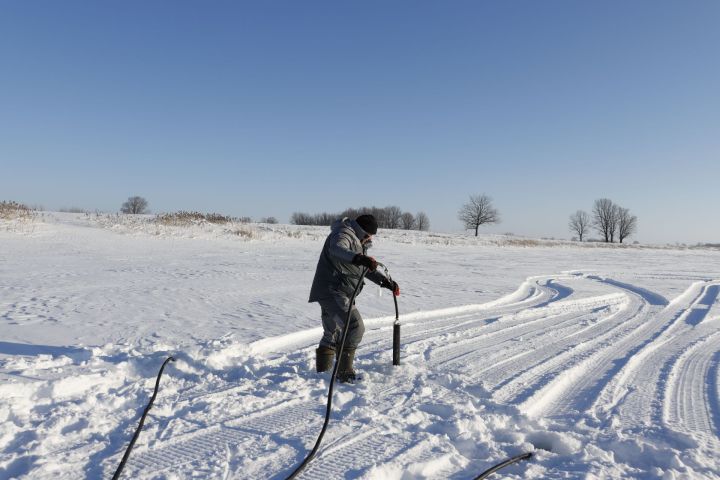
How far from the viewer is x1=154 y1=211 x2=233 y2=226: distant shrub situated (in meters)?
23.0

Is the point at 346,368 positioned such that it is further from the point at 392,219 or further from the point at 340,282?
the point at 392,219

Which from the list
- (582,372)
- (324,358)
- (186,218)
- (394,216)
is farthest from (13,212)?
(394,216)

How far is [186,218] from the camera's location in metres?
24.5

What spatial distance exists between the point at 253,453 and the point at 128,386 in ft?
5.46

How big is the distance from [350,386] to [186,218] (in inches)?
886

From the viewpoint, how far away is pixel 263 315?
7094 mm

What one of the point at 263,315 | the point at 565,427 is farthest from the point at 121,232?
the point at 565,427

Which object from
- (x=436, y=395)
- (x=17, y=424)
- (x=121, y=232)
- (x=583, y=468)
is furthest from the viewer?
(x=121, y=232)

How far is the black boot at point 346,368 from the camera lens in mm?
4312

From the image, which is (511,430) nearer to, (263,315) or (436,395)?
(436,395)

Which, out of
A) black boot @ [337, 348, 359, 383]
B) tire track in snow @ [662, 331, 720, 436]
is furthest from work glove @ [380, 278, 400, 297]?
tire track in snow @ [662, 331, 720, 436]

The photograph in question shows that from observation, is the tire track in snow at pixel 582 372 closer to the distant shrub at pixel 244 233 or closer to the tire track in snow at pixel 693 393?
the tire track in snow at pixel 693 393

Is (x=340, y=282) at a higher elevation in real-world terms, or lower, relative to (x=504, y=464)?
higher

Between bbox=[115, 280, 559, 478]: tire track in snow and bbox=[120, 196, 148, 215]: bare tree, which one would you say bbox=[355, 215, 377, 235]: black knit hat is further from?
bbox=[120, 196, 148, 215]: bare tree
